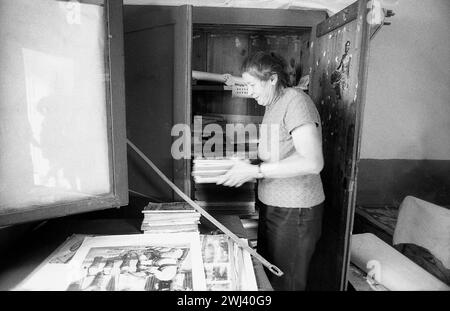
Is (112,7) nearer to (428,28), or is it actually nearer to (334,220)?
(334,220)

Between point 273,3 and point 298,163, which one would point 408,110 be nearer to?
point 273,3

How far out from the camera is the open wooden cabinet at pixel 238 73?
1.60 metres

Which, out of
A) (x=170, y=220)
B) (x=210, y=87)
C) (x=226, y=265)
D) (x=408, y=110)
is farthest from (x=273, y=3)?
(x=226, y=265)

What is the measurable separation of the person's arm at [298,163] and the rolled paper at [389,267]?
663mm

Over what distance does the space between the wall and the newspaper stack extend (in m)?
1.62

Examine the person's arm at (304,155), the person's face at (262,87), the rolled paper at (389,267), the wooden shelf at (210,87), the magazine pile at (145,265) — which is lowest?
the rolled paper at (389,267)

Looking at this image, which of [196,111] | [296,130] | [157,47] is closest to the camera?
[296,130]

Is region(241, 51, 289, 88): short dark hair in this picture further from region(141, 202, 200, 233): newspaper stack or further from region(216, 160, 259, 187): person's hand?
region(141, 202, 200, 233): newspaper stack

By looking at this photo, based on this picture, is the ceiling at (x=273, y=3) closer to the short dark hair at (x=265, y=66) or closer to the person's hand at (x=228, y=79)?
the person's hand at (x=228, y=79)

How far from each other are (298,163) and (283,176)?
9 cm

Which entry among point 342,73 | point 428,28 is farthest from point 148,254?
point 428,28

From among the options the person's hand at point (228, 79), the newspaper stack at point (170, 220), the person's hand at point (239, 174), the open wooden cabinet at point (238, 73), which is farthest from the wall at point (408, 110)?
the newspaper stack at point (170, 220)

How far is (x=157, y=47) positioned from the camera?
1.92 m

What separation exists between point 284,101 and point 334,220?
749mm
